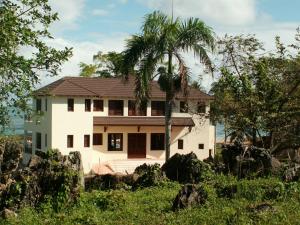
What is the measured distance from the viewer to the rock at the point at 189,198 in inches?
461

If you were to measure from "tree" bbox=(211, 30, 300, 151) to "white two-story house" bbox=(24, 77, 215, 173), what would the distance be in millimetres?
13092

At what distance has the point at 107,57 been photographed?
49.2 metres

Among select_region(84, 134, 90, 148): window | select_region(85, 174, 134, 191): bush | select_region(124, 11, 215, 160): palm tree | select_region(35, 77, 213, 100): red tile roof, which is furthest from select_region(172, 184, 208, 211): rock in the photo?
select_region(84, 134, 90, 148): window

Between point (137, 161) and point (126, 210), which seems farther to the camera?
point (137, 161)

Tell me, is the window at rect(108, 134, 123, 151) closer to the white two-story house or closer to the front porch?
the white two-story house

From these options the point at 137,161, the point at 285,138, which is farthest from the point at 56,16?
the point at 137,161

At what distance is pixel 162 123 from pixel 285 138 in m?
18.3

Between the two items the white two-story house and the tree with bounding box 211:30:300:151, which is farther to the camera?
the white two-story house

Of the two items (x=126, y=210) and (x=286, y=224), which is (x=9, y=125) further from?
(x=286, y=224)

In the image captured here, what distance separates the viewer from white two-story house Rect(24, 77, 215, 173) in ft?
122

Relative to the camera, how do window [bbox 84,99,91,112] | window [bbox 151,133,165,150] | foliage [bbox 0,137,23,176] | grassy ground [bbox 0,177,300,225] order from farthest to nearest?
window [bbox 151,133,165,150], window [bbox 84,99,91,112], foliage [bbox 0,137,23,176], grassy ground [bbox 0,177,300,225]

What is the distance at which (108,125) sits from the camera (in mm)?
38688

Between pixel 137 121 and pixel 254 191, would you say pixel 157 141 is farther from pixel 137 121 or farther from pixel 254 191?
pixel 254 191

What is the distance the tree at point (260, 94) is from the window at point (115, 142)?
1742 centimetres
